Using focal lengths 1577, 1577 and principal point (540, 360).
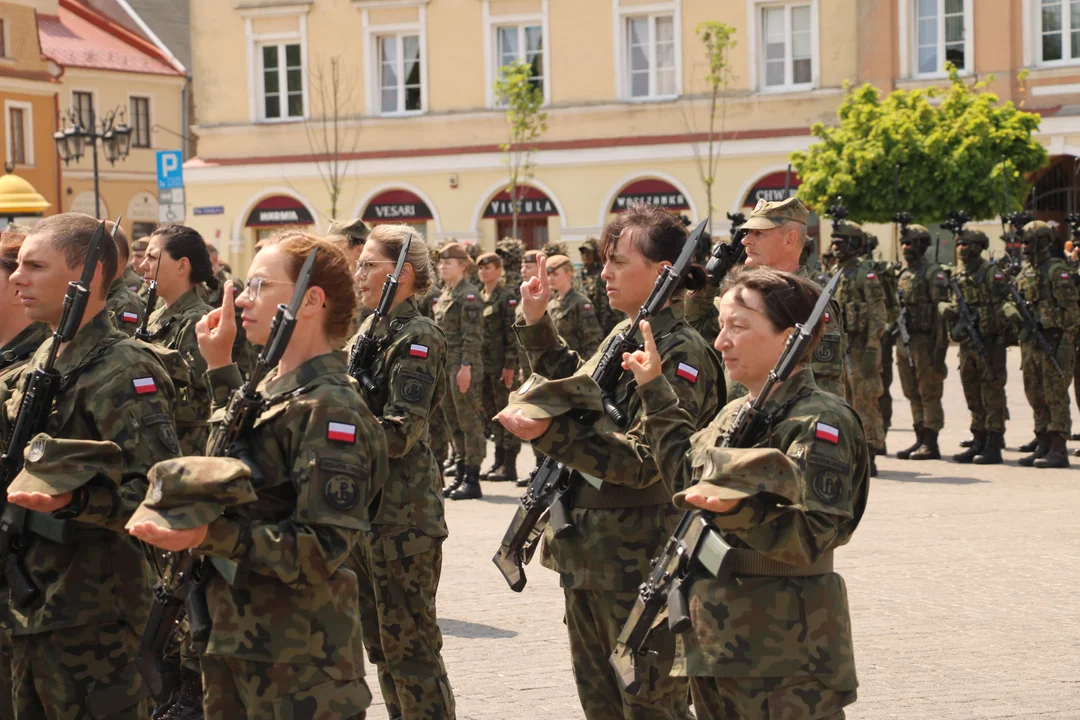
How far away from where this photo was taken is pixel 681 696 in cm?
548

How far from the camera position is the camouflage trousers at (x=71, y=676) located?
485 centimetres

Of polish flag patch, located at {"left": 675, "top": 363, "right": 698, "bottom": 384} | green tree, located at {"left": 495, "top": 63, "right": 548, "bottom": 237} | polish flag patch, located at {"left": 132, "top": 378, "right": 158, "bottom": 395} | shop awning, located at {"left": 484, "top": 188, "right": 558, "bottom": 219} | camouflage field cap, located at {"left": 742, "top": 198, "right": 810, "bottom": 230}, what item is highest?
green tree, located at {"left": 495, "top": 63, "right": 548, "bottom": 237}

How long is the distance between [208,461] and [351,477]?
16.6 inches

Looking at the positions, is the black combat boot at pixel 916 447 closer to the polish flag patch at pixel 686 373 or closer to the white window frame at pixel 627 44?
the polish flag patch at pixel 686 373

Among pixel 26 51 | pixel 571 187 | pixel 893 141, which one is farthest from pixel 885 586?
pixel 26 51

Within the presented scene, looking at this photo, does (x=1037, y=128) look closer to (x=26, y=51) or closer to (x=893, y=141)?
(x=893, y=141)

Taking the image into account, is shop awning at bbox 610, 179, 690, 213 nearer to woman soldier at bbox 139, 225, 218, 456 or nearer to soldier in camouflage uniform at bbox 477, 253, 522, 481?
soldier in camouflage uniform at bbox 477, 253, 522, 481

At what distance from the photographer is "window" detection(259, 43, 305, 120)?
Result: 41.1 m

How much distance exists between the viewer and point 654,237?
5.57 meters

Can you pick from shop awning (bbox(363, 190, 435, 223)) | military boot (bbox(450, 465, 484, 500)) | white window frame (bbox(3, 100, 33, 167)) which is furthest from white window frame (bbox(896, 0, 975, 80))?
white window frame (bbox(3, 100, 33, 167))

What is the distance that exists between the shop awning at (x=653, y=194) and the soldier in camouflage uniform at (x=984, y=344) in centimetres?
2142

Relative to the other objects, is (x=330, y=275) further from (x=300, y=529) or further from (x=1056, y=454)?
(x=1056, y=454)

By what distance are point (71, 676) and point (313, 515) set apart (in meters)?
1.23

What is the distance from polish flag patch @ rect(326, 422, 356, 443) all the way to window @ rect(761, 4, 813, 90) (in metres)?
33.8
